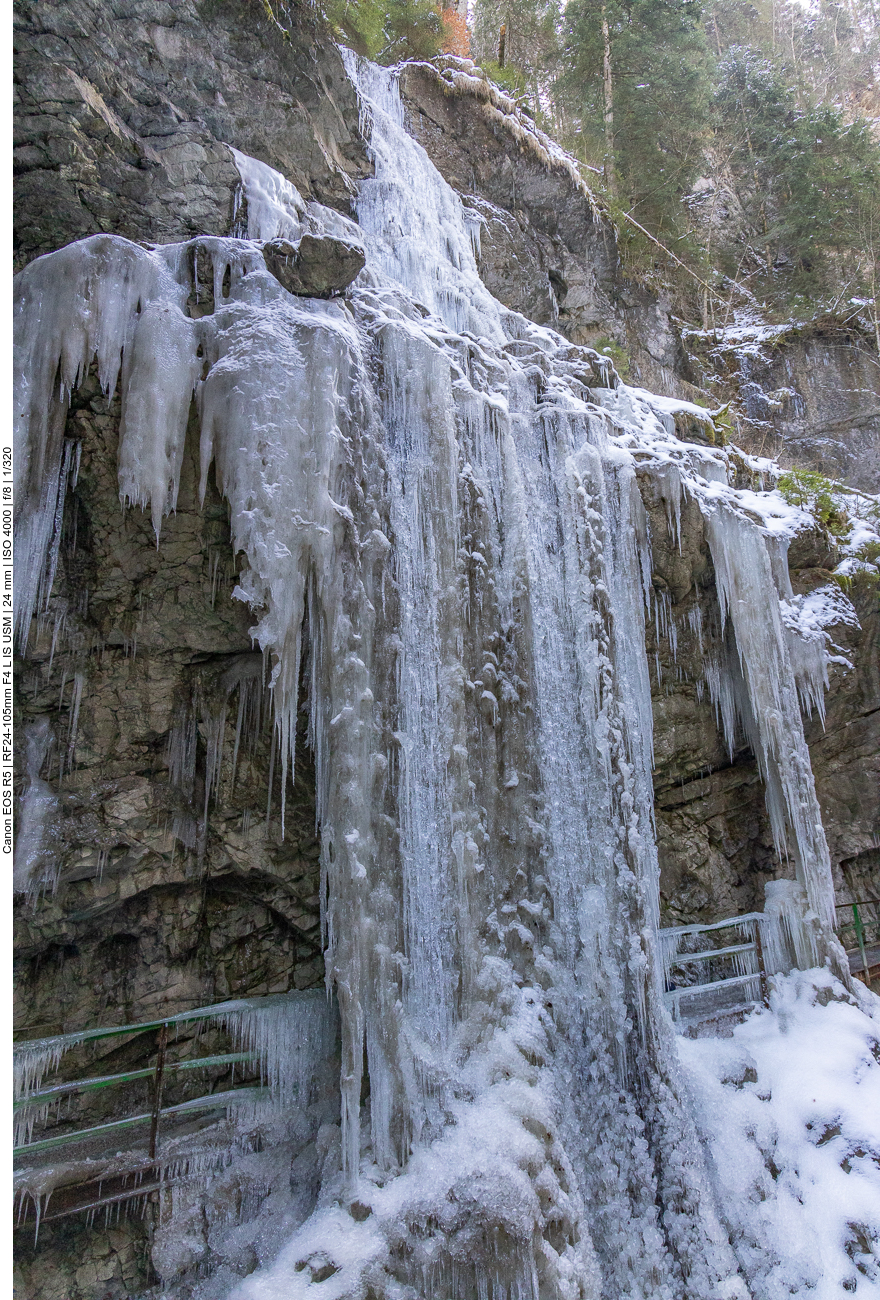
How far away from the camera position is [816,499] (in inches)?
396

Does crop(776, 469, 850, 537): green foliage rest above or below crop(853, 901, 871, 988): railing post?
above

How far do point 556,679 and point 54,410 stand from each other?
434cm

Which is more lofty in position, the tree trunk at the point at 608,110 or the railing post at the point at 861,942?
the tree trunk at the point at 608,110

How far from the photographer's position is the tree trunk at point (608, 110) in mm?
15730

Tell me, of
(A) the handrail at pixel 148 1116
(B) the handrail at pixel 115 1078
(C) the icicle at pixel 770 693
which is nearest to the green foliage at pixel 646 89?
(C) the icicle at pixel 770 693

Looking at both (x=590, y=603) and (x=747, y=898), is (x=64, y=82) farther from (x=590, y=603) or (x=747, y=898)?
(x=747, y=898)

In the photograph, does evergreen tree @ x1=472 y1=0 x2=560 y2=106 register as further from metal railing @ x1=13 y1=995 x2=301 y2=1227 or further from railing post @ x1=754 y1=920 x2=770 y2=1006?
metal railing @ x1=13 y1=995 x2=301 y2=1227

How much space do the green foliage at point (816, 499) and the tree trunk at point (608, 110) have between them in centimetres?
897

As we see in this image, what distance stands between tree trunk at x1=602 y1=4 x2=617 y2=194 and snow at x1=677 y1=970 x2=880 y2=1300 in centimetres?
1537

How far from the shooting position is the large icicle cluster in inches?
186

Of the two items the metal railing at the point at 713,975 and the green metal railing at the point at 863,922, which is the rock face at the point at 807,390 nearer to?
the green metal railing at the point at 863,922

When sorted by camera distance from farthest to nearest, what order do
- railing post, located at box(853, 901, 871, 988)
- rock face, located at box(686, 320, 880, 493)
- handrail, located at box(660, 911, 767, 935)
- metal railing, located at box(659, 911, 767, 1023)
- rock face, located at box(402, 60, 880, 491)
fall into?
rock face, located at box(686, 320, 880, 493) < rock face, located at box(402, 60, 880, 491) < railing post, located at box(853, 901, 871, 988) < handrail, located at box(660, 911, 767, 935) < metal railing, located at box(659, 911, 767, 1023)

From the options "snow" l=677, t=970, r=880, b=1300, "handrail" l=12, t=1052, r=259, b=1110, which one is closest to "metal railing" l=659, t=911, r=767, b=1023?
Answer: "snow" l=677, t=970, r=880, b=1300

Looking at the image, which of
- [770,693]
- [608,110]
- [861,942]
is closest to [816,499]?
[770,693]
